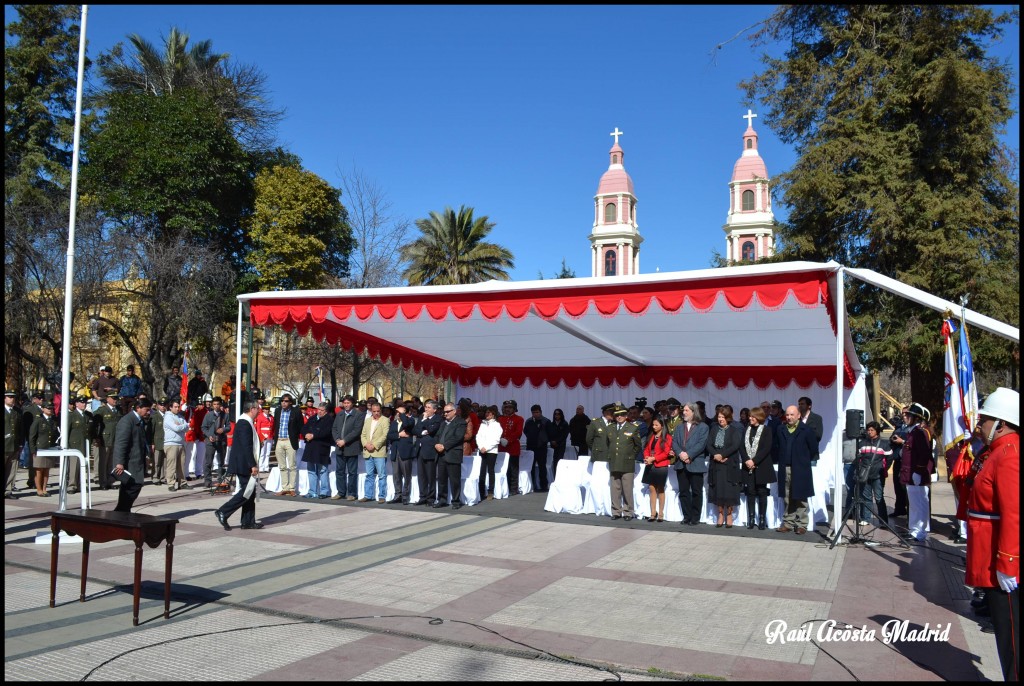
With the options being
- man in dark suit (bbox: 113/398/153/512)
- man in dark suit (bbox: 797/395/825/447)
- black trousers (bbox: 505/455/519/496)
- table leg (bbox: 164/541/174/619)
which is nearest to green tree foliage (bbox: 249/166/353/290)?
black trousers (bbox: 505/455/519/496)

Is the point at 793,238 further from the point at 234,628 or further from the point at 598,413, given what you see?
the point at 234,628

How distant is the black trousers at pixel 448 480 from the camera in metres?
12.8

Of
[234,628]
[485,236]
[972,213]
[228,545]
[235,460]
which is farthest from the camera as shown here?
[485,236]

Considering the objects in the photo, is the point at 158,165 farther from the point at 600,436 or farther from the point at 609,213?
the point at 609,213

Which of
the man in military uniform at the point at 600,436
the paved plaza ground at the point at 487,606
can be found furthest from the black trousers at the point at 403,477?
the man in military uniform at the point at 600,436

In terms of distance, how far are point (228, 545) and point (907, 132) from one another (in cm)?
2179

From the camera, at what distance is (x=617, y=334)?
13.4 m

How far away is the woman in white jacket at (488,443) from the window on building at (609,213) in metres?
63.9

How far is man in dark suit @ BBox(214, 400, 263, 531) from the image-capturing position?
33.4 feet

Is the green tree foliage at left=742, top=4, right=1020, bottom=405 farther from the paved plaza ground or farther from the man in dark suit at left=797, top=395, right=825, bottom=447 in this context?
the paved plaza ground

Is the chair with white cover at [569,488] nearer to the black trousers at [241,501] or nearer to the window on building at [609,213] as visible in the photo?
the black trousers at [241,501]

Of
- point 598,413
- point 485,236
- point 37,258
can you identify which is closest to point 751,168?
point 485,236

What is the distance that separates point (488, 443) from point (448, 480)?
3.31 ft

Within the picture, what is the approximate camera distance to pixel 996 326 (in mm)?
7676
